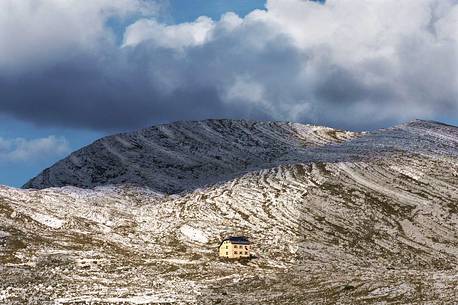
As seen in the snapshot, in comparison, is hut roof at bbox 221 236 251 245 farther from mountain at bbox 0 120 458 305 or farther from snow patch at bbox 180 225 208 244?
snow patch at bbox 180 225 208 244

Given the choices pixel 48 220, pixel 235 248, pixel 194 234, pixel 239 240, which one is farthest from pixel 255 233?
pixel 48 220

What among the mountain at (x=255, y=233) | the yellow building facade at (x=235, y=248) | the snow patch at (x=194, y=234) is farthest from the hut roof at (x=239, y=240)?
the snow patch at (x=194, y=234)

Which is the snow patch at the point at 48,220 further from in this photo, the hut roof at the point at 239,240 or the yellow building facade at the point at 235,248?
the hut roof at the point at 239,240

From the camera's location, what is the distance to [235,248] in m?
118

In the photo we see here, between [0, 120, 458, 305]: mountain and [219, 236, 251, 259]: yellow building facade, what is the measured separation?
2.33 m

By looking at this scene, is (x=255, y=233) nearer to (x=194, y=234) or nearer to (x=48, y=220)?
(x=194, y=234)

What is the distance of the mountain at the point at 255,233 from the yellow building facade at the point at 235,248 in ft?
7.65

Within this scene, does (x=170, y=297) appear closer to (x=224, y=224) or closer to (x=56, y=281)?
(x=56, y=281)

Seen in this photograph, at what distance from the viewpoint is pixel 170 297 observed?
85.4m

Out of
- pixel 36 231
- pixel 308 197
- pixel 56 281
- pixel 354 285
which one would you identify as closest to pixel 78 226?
pixel 36 231

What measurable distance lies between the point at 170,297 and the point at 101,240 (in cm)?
4684

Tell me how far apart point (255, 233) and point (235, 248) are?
17.0 meters

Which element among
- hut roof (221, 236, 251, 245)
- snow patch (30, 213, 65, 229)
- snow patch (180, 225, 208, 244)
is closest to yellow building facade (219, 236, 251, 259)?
hut roof (221, 236, 251, 245)

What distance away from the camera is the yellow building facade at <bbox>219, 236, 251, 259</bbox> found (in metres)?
117
